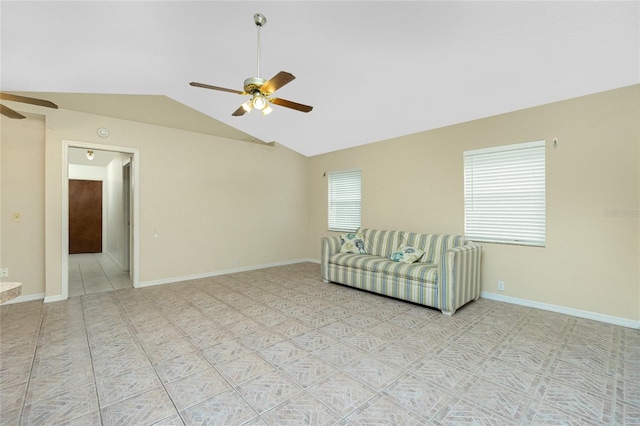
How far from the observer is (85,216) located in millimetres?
8195

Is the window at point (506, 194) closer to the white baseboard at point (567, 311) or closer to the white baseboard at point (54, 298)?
the white baseboard at point (567, 311)

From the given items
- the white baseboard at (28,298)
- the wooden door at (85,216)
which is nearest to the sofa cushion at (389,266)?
the white baseboard at (28,298)

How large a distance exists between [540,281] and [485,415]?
253 cm

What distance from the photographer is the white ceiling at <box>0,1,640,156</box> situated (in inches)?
85.7

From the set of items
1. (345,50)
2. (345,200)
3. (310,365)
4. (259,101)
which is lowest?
(310,365)

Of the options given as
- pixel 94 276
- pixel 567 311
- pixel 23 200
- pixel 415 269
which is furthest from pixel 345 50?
pixel 94 276

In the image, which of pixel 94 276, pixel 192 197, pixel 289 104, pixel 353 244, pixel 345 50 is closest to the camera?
pixel 289 104

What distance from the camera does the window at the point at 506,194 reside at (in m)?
3.54

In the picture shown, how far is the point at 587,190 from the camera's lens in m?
3.18

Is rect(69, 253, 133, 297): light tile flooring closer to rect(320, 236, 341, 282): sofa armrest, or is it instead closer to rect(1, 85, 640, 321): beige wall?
rect(1, 85, 640, 321): beige wall

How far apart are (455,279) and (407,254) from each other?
86 cm

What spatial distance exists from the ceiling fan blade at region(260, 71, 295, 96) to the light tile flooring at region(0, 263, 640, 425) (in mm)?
2266

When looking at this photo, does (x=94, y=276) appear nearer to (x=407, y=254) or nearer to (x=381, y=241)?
(x=381, y=241)

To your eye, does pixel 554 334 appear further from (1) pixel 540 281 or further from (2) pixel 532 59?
(2) pixel 532 59
